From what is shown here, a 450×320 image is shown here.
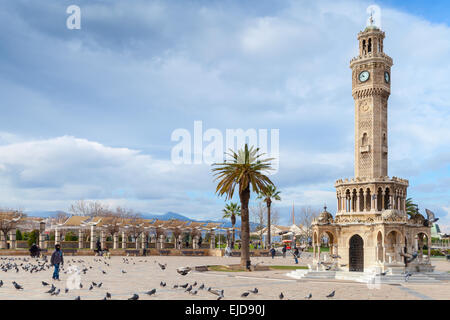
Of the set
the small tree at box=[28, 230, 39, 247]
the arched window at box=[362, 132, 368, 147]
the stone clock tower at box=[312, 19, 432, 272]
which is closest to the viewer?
the stone clock tower at box=[312, 19, 432, 272]

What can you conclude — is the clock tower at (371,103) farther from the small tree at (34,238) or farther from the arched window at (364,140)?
the small tree at (34,238)

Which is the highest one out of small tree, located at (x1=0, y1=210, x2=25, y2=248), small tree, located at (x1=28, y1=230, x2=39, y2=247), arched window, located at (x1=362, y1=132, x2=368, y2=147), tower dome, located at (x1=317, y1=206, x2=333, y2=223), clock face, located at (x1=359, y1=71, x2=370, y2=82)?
clock face, located at (x1=359, y1=71, x2=370, y2=82)

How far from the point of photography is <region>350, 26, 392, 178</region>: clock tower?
3816cm

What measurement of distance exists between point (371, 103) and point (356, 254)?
39.5ft

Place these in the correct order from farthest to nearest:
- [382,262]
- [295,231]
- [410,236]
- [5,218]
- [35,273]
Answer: [295,231]
[5,218]
[410,236]
[382,262]
[35,273]

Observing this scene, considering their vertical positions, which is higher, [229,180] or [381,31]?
[381,31]

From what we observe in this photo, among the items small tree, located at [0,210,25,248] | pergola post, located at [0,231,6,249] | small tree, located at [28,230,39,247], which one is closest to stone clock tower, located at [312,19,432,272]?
small tree, located at [0,210,25,248]

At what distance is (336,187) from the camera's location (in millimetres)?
39000

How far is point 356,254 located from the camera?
36.7 metres

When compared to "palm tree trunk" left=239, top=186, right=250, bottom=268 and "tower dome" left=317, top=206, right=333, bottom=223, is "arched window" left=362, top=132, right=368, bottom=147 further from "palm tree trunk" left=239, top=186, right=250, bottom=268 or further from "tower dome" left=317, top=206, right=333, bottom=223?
"palm tree trunk" left=239, top=186, right=250, bottom=268

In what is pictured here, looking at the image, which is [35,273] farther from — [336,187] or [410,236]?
[410,236]

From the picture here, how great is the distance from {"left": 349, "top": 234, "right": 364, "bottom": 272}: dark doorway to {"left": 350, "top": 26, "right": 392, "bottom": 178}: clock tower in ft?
17.0
